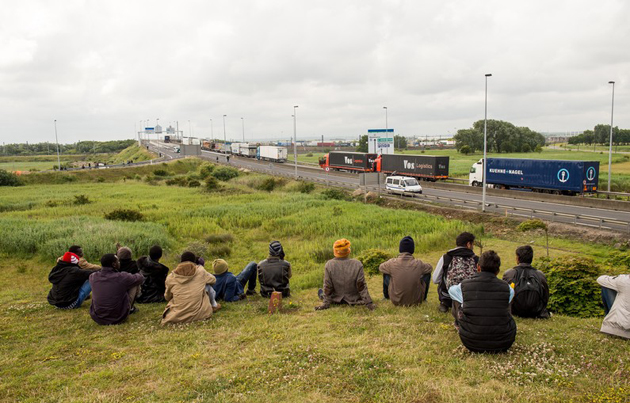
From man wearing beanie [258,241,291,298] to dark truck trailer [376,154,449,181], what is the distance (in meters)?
39.3

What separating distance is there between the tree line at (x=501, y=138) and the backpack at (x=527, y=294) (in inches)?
4227

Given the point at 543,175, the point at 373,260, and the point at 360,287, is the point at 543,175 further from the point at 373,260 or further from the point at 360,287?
the point at 360,287

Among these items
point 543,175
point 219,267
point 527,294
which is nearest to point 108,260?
point 219,267

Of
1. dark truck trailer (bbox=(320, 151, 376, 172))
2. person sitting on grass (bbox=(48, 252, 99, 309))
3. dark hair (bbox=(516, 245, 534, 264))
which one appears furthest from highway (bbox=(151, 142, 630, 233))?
person sitting on grass (bbox=(48, 252, 99, 309))

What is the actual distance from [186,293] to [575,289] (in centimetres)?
845

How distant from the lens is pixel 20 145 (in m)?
169

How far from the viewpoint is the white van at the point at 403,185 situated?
37.7 metres

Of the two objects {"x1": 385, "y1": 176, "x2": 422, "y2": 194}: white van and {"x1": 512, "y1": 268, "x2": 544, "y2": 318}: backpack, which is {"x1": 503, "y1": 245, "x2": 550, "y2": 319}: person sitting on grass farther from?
{"x1": 385, "y1": 176, "x2": 422, "y2": 194}: white van

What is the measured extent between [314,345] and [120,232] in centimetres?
1672

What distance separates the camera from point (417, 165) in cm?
5075

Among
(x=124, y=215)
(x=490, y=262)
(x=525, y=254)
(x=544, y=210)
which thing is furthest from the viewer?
(x=544, y=210)

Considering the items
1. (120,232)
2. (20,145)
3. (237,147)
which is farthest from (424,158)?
(20,145)

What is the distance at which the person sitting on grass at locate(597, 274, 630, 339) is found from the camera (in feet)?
22.3

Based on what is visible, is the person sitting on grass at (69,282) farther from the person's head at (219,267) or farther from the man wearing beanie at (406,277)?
the man wearing beanie at (406,277)
